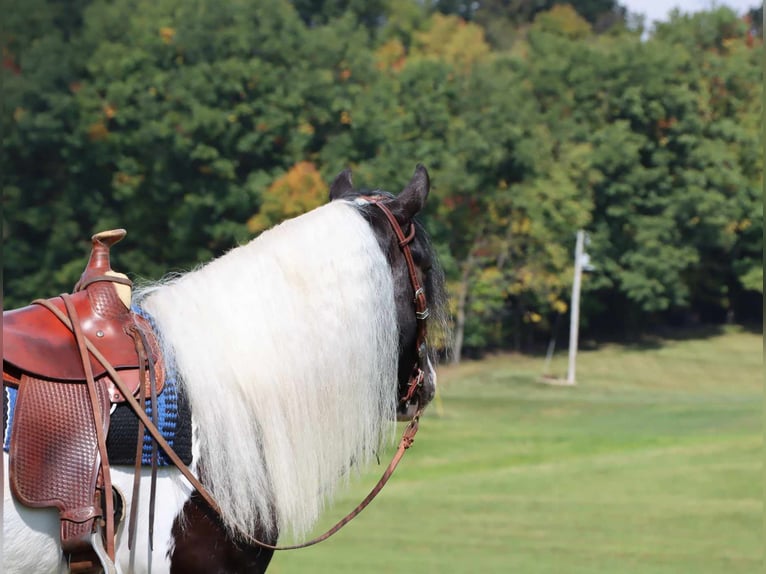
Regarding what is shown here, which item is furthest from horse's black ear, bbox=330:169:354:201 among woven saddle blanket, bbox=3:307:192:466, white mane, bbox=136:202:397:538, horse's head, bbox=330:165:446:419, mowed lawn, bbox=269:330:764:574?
mowed lawn, bbox=269:330:764:574

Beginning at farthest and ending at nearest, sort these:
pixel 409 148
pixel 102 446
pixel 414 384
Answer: pixel 409 148
pixel 414 384
pixel 102 446

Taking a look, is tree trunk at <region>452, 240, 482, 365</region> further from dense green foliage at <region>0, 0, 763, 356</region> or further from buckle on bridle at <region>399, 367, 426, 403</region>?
buckle on bridle at <region>399, 367, 426, 403</region>

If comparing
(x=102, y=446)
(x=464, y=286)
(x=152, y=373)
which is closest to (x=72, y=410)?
(x=102, y=446)

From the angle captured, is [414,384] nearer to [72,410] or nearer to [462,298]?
[72,410]

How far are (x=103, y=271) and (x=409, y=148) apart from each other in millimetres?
33673

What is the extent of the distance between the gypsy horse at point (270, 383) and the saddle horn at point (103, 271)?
4.7 inches

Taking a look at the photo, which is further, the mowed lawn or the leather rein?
the mowed lawn

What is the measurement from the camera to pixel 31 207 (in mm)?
36156

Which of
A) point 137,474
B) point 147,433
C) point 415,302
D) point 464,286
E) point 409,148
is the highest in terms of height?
point 409,148

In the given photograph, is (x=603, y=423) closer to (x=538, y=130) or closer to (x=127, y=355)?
(x=538, y=130)

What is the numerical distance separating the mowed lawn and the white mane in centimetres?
190

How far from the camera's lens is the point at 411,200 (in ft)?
11.3

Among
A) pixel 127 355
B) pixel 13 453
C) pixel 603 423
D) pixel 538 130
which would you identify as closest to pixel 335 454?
pixel 127 355

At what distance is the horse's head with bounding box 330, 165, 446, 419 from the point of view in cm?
340
